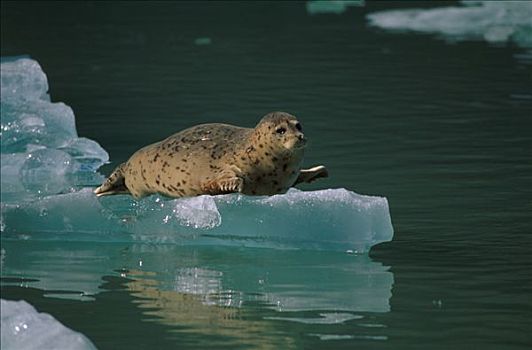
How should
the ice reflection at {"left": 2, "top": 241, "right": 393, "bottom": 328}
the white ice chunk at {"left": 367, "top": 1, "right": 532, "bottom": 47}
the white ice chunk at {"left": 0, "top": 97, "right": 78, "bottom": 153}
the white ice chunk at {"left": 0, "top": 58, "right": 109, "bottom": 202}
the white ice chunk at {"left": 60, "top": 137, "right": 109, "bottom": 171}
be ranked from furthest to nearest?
1. the white ice chunk at {"left": 367, "top": 1, "right": 532, "bottom": 47}
2. the white ice chunk at {"left": 0, "top": 97, "right": 78, "bottom": 153}
3. the white ice chunk at {"left": 60, "top": 137, "right": 109, "bottom": 171}
4. the white ice chunk at {"left": 0, "top": 58, "right": 109, "bottom": 202}
5. the ice reflection at {"left": 2, "top": 241, "right": 393, "bottom": 328}

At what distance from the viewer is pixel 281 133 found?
701 cm

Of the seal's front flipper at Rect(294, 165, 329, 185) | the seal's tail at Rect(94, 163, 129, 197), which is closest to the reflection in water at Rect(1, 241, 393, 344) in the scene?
the seal's front flipper at Rect(294, 165, 329, 185)

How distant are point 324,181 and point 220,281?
228 centimetres

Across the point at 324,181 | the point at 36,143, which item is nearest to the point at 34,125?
the point at 36,143

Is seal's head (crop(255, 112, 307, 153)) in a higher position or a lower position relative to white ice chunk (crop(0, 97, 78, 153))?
higher

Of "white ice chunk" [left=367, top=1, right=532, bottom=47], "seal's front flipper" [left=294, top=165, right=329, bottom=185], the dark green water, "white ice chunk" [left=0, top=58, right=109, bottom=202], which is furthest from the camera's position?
"white ice chunk" [left=367, top=1, right=532, bottom=47]

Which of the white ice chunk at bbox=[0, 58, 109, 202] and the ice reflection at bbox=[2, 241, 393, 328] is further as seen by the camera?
the white ice chunk at bbox=[0, 58, 109, 202]

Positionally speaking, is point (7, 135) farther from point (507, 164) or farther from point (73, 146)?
point (507, 164)

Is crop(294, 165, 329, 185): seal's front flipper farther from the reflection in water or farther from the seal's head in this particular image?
the reflection in water

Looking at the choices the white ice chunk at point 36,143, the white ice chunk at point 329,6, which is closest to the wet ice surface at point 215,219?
the white ice chunk at point 36,143

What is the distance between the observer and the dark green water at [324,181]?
18.7 feet

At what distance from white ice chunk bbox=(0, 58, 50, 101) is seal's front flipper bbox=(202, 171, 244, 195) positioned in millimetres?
3462

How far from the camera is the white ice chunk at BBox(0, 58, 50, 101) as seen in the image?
34.1 ft

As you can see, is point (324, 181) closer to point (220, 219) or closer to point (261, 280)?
point (220, 219)
